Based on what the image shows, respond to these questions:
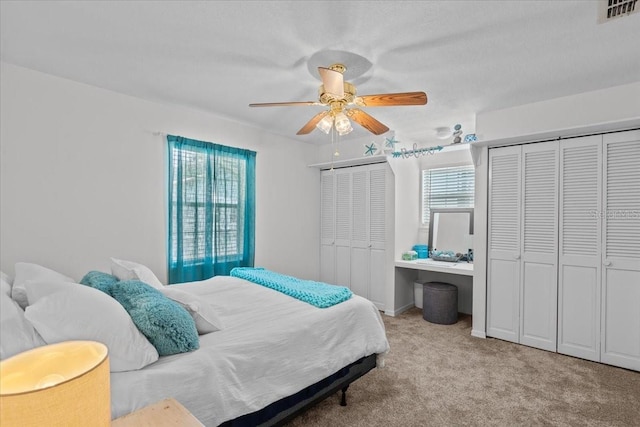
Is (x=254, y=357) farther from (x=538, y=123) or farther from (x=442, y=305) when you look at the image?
(x=538, y=123)

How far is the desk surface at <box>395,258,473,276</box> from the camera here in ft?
12.1

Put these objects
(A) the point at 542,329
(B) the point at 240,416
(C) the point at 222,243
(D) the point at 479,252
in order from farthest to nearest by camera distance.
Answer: (C) the point at 222,243 → (D) the point at 479,252 → (A) the point at 542,329 → (B) the point at 240,416

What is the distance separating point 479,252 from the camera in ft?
11.6

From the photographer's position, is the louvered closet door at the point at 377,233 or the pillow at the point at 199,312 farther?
the louvered closet door at the point at 377,233

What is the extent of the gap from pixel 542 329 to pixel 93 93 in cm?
477

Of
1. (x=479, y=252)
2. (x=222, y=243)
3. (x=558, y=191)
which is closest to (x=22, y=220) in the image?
(x=222, y=243)

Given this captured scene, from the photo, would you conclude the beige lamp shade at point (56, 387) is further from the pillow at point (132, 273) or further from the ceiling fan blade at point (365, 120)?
the ceiling fan blade at point (365, 120)

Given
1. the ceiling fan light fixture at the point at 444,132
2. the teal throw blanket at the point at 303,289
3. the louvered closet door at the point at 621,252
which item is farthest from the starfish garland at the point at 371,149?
the louvered closet door at the point at 621,252

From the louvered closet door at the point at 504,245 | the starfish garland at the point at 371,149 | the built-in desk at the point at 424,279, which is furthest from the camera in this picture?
the built-in desk at the point at 424,279

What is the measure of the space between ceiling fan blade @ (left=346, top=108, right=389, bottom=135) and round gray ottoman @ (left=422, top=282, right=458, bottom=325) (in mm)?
2213

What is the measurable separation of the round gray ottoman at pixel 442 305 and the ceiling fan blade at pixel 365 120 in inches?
87.1

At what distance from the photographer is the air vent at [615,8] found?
1414mm

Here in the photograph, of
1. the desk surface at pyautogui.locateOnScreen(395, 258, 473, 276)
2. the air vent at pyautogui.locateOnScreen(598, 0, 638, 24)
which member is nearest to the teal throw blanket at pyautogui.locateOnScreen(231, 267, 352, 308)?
the desk surface at pyautogui.locateOnScreen(395, 258, 473, 276)

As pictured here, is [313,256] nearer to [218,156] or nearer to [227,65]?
[218,156]
